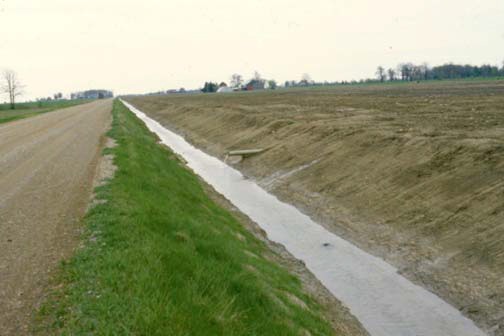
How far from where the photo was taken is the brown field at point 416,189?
1165cm

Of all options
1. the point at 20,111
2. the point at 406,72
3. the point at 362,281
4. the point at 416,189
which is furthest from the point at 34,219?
the point at 406,72

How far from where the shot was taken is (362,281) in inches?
470

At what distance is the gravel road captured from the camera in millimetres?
6957

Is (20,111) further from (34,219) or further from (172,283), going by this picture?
(172,283)

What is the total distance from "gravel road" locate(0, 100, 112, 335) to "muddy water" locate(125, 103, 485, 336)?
6026mm

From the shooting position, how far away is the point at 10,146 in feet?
89.6

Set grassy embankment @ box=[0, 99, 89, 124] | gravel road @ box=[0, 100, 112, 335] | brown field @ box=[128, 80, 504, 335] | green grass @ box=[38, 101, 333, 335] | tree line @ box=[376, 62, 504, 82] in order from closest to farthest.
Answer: green grass @ box=[38, 101, 333, 335], gravel road @ box=[0, 100, 112, 335], brown field @ box=[128, 80, 504, 335], grassy embankment @ box=[0, 99, 89, 124], tree line @ box=[376, 62, 504, 82]

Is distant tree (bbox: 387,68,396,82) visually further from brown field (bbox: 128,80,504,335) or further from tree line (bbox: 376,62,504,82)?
brown field (bbox: 128,80,504,335)

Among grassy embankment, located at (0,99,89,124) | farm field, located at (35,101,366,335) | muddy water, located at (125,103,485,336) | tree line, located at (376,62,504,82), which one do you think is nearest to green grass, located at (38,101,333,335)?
farm field, located at (35,101,366,335)

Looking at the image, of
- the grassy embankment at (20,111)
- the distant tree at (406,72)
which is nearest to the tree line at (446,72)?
the distant tree at (406,72)

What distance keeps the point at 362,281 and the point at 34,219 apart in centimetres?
781

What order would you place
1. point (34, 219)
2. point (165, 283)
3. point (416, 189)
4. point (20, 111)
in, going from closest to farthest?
1. point (165, 283)
2. point (34, 219)
3. point (416, 189)
4. point (20, 111)

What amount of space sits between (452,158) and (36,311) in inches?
575

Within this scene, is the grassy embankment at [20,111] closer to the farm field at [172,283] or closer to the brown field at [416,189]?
the brown field at [416,189]
